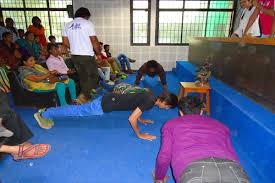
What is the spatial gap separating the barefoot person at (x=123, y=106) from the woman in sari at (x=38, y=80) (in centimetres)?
63

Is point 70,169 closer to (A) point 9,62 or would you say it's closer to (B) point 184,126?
(B) point 184,126

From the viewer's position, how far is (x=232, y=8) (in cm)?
622

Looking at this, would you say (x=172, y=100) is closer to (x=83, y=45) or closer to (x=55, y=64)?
(x=83, y=45)

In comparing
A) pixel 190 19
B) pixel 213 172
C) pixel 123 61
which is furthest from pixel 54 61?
pixel 190 19

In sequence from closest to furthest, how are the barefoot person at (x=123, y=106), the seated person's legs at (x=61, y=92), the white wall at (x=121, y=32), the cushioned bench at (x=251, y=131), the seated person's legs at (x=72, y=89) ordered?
the cushioned bench at (x=251, y=131) → the barefoot person at (x=123, y=106) → the seated person's legs at (x=61, y=92) → the seated person's legs at (x=72, y=89) → the white wall at (x=121, y=32)

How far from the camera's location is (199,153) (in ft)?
3.64

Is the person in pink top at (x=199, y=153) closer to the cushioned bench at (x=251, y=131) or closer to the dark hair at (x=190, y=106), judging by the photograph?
the dark hair at (x=190, y=106)

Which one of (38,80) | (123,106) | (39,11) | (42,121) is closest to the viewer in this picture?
(123,106)

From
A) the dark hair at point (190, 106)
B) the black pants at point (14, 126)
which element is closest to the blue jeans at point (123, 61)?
the black pants at point (14, 126)

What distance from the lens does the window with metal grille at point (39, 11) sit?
6121mm

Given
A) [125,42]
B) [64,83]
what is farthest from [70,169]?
[125,42]

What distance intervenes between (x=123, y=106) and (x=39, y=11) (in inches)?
204

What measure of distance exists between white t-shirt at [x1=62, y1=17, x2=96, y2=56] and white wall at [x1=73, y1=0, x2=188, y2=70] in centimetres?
301

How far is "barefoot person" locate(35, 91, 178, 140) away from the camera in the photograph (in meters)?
2.32
